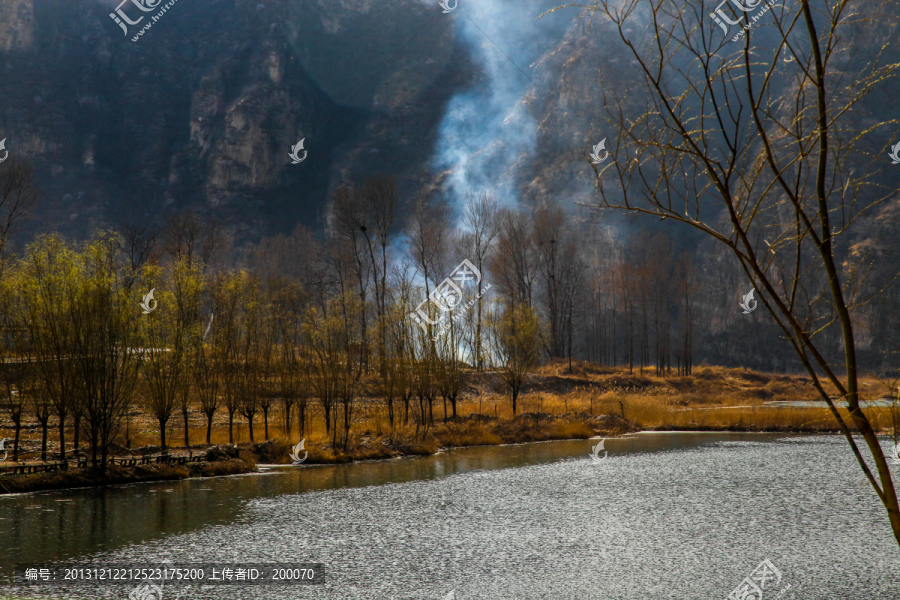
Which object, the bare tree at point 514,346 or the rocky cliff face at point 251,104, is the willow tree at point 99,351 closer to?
the bare tree at point 514,346

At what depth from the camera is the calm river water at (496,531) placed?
361 inches

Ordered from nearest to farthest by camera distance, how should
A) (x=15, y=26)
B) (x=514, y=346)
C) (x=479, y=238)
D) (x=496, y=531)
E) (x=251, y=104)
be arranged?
(x=496, y=531) → (x=514, y=346) → (x=479, y=238) → (x=15, y=26) → (x=251, y=104)

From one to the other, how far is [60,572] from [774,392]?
166 ft

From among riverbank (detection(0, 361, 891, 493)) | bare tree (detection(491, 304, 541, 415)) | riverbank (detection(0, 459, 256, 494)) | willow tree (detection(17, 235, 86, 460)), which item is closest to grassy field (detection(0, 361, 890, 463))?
riverbank (detection(0, 361, 891, 493))

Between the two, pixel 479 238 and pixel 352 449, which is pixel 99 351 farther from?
pixel 479 238

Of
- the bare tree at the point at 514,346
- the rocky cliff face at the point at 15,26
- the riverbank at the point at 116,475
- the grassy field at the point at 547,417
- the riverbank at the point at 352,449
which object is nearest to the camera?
the riverbank at the point at 116,475

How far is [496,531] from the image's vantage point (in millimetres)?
12461

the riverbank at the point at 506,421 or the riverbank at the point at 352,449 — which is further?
the riverbank at the point at 506,421

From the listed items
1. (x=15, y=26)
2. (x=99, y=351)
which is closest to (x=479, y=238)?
(x=99, y=351)

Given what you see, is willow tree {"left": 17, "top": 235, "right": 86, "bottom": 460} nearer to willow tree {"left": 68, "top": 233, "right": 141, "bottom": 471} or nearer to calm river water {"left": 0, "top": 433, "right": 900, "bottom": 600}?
willow tree {"left": 68, "top": 233, "right": 141, "bottom": 471}

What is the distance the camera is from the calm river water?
918 cm

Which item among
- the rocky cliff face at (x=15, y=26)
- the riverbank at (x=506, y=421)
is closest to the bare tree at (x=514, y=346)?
the riverbank at (x=506, y=421)

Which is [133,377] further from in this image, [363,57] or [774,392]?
[363,57]

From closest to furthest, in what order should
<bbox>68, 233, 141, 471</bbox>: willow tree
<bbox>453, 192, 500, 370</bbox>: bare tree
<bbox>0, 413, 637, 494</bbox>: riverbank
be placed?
<bbox>0, 413, 637, 494</bbox>: riverbank
<bbox>68, 233, 141, 471</bbox>: willow tree
<bbox>453, 192, 500, 370</bbox>: bare tree
